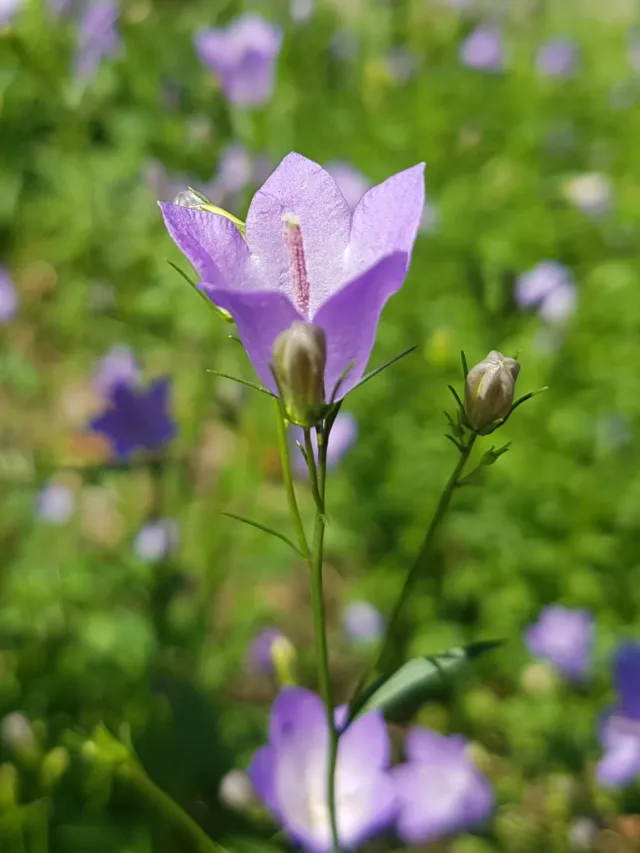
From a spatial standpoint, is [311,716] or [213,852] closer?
[213,852]

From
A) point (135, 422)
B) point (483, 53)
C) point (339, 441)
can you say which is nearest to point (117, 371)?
point (135, 422)

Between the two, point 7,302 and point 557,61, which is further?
point 557,61

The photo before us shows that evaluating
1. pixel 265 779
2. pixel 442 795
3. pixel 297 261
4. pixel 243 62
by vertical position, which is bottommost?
pixel 442 795

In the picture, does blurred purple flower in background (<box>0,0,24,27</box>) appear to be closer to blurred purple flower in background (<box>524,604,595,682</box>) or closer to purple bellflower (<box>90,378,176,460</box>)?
purple bellflower (<box>90,378,176,460</box>)

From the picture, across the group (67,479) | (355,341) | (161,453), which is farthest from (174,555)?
(355,341)

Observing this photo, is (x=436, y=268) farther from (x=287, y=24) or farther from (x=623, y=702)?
(x=623, y=702)

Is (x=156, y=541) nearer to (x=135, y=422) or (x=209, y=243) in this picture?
(x=135, y=422)
